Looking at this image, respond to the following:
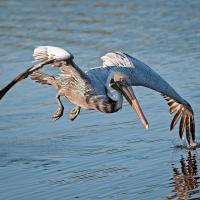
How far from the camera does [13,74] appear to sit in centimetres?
1438

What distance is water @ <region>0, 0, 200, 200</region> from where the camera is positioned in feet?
31.3

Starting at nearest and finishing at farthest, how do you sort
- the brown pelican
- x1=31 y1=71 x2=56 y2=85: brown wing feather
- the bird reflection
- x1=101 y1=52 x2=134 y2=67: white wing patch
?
the bird reflection → the brown pelican → x1=31 y1=71 x2=56 y2=85: brown wing feather → x1=101 y1=52 x2=134 y2=67: white wing patch

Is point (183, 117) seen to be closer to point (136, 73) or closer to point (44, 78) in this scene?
point (136, 73)

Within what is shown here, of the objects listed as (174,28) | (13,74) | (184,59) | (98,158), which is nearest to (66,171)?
(98,158)

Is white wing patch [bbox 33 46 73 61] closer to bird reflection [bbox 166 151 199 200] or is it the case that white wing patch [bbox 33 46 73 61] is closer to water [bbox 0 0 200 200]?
water [bbox 0 0 200 200]

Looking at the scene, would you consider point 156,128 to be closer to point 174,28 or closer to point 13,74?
point 13,74

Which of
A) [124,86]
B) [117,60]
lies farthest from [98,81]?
[117,60]

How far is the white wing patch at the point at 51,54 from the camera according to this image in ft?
31.2

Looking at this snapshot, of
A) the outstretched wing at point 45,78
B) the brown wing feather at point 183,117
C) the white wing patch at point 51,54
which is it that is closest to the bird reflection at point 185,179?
the brown wing feather at point 183,117

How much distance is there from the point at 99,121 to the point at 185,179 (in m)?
2.55

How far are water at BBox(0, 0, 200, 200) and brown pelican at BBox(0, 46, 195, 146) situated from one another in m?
0.64

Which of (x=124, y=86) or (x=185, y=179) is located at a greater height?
(x=124, y=86)

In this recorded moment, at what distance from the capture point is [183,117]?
11508 mm

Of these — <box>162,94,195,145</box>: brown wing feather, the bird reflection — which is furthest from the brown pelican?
the bird reflection
